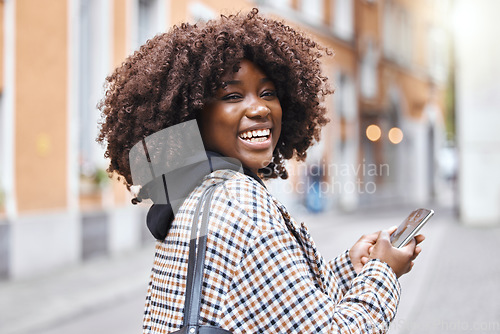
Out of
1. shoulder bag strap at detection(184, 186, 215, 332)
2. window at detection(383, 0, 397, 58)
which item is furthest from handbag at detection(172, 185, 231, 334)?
window at detection(383, 0, 397, 58)

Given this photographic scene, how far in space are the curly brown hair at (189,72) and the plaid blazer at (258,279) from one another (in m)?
0.28

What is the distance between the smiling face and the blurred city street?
238cm

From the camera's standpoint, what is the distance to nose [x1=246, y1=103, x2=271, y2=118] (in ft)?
5.19

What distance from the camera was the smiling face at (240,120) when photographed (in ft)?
5.21

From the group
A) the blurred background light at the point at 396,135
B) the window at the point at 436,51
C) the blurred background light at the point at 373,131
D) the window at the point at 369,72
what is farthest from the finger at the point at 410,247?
the window at the point at 436,51

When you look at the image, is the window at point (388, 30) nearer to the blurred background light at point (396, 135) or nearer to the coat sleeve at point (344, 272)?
the blurred background light at point (396, 135)

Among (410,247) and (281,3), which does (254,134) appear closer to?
(410,247)

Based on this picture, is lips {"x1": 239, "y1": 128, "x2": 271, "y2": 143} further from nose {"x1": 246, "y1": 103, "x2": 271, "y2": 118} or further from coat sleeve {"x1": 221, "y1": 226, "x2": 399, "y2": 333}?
coat sleeve {"x1": 221, "y1": 226, "x2": 399, "y2": 333}

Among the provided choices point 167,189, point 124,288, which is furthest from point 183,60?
point 124,288

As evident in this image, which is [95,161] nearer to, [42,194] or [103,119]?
[42,194]

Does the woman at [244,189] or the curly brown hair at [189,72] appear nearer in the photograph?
the woman at [244,189]

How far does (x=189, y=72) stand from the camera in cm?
164

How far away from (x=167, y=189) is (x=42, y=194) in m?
7.71

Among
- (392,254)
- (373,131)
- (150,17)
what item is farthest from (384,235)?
(373,131)
